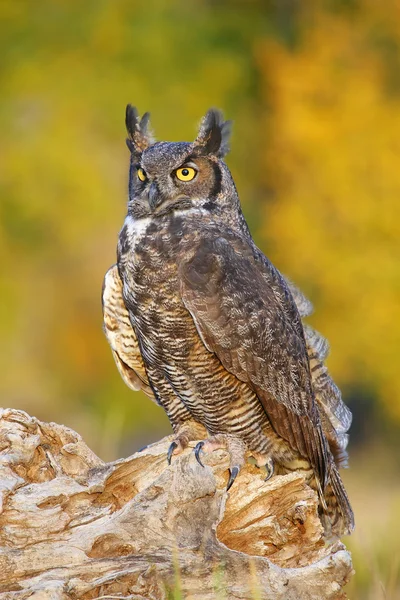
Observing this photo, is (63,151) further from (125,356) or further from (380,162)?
(125,356)

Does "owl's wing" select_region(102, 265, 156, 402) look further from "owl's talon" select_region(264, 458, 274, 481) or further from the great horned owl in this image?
"owl's talon" select_region(264, 458, 274, 481)

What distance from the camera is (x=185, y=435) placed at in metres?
4.35

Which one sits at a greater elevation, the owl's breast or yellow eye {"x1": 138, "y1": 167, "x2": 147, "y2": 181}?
yellow eye {"x1": 138, "y1": 167, "x2": 147, "y2": 181}

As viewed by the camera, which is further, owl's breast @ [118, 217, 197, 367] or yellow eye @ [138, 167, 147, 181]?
yellow eye @ [138, 167, 147, 181]

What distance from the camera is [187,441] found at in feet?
14.1

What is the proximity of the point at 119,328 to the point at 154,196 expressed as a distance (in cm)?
71

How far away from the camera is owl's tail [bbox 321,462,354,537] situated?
4.34m

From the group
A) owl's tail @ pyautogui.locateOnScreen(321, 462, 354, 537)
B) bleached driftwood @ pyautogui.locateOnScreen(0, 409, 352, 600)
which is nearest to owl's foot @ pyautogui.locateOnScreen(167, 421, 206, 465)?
bleached driftwood @ pyautogui.locateOnScreen(0, 409, 352, 600)

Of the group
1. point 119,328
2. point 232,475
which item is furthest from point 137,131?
point 232,475

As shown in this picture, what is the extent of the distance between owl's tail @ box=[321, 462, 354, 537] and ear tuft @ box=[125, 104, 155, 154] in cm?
174

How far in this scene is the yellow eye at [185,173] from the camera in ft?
13.6

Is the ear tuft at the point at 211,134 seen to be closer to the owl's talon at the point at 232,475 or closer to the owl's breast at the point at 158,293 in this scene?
the owl's breast at the point at 158,293

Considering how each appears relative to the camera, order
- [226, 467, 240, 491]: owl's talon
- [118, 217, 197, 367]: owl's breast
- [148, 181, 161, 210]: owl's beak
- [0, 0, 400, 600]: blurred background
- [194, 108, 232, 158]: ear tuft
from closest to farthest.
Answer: [226, 467, 240, 491]: owl's talon, [118, 217, 197, 367]: owl's breast, [148, 181, 161, 210]: owl's beak, [194, 108, 232, 158]: ear tuft, [0, 0, 400, 600]: blurred background

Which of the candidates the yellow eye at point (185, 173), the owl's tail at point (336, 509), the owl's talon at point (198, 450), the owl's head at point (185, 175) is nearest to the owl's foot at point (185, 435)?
the owl's talon at point (198, 450)
